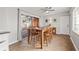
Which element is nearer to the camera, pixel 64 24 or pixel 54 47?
pixel 54 47

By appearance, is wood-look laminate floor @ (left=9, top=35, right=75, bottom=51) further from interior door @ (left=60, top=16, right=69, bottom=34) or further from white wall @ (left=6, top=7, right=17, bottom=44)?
white wall @ (left=6, top=7, right=17, bottom=44)

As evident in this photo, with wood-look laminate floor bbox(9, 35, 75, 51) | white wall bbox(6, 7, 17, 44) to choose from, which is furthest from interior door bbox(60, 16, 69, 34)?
white wall bbox(6, 7, 17, 44)

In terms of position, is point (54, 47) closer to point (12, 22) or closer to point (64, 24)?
point (64, 24)

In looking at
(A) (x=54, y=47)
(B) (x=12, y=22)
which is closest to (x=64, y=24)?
(A) (x=54, y=47)

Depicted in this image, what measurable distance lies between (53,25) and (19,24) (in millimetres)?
1558

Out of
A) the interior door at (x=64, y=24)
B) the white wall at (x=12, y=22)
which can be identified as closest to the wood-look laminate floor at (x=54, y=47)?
the interior door at (x=64, y=24)

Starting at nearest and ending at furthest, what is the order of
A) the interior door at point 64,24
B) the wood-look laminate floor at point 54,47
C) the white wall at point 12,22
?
the wood-look laminate floor at point 54,47 → the interior door at point 64,24 → the white wall at point 12,22

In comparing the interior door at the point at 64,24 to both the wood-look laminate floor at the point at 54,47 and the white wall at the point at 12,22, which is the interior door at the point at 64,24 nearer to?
the wood-look laminate floor at the point at 54,47

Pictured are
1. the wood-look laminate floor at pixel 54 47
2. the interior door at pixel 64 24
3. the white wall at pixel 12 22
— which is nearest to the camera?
the wood-look laminate floor at pixel 54 47
